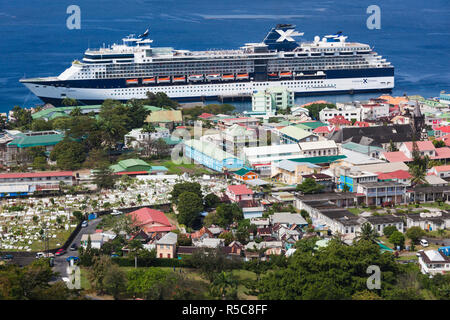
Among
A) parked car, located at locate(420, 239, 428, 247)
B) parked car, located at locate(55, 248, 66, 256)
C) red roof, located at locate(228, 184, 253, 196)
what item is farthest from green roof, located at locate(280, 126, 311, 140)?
parked car, located at locate(55, 248, 66, 256)

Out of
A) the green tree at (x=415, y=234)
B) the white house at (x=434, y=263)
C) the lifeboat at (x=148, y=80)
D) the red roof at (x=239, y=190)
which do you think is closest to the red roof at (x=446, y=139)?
the red roof at (x=239, y=190)

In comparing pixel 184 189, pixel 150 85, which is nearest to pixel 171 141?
pixel 184 189

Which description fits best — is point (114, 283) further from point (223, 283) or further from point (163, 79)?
point (163, 79)

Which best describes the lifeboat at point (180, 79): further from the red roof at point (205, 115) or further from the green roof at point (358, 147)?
the green roof at point (358, 147)

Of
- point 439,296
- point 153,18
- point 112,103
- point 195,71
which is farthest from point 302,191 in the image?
point 153,18

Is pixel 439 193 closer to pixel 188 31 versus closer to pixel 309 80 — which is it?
pixel 309 80

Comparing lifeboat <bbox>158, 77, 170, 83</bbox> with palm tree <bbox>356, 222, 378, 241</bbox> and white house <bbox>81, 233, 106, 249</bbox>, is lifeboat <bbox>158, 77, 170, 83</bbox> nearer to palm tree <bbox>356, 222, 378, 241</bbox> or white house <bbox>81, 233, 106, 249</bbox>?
white house <bbox>81, 233, 106, 249</bbox>
